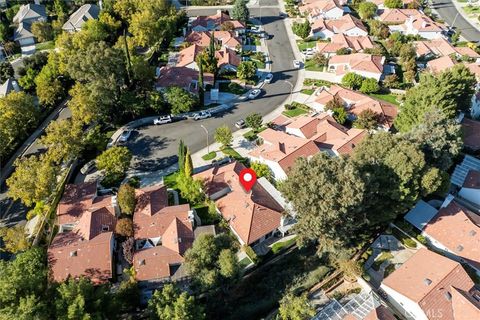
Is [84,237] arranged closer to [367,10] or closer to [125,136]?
[125,136]

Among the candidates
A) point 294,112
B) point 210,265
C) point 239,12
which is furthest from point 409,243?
point 239,12

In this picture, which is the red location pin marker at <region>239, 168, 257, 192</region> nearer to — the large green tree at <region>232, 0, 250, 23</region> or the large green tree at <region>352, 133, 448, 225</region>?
the large green tree at <region>352, 133, 448, 225</region>

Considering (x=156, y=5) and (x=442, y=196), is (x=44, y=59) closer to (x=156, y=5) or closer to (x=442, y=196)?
(x=156, y=5)

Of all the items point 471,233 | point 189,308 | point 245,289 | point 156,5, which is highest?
point 156,5

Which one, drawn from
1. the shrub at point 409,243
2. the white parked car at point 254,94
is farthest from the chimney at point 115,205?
the shrub at point 409,243

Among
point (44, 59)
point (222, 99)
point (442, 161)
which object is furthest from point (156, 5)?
point (442, 161)

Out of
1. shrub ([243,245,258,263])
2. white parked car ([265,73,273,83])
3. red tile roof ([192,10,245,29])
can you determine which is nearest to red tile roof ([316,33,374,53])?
white parked car ([265,73,273,83])
